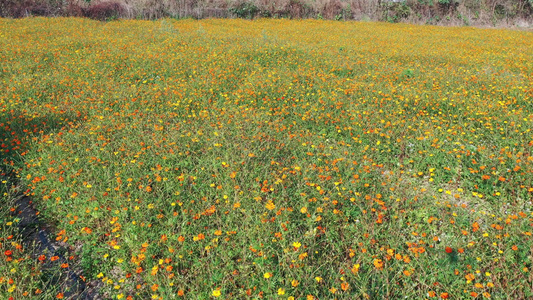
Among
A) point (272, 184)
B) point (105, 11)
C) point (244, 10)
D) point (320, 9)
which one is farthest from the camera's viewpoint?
point (320, 9)

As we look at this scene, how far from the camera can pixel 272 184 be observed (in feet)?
13.9

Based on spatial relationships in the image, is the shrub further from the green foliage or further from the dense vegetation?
the green foliage

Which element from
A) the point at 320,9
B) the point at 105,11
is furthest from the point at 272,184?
the point at 320,9

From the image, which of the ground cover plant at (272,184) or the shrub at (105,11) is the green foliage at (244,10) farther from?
the ground cover plant at (272,184)

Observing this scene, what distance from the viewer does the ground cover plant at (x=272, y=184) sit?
3055mm

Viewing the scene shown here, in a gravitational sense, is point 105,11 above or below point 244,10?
below

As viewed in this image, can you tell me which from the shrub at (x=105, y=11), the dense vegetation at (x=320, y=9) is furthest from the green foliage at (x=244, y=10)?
the shrub at (x=105, y=11)

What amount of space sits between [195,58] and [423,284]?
979cm

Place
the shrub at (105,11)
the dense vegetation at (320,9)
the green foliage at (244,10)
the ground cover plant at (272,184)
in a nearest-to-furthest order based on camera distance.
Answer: the ground cover plant at (272,184) < the shrub at (105,11) < the dense vegetation at (320,9) < the green foliage at (244,10)

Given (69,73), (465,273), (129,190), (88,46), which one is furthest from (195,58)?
(465,273)

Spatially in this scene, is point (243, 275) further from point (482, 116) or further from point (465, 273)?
point (482, 116)

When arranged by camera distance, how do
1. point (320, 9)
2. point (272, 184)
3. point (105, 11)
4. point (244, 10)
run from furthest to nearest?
point (320, 9)
point (244, 10)
point (105, 11)
point (272, 184)

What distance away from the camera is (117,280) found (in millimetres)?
3191

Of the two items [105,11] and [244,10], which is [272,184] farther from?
[244,10]
